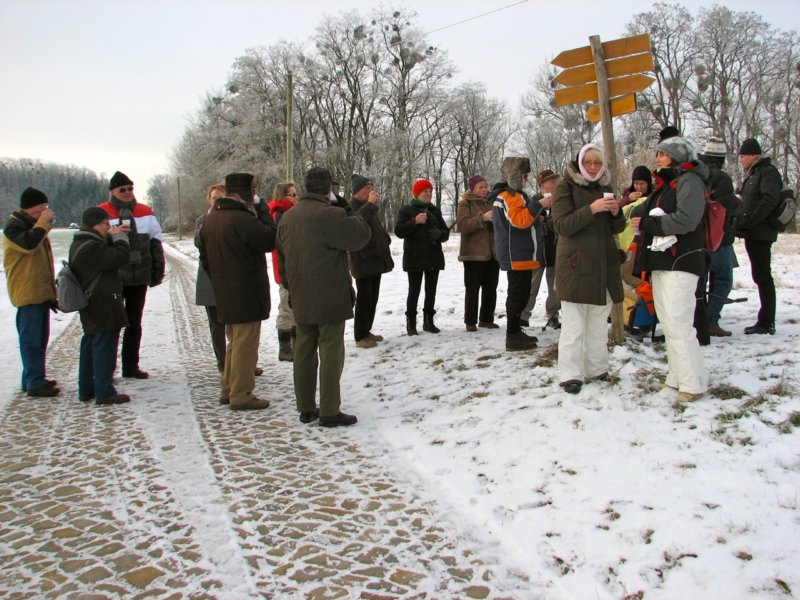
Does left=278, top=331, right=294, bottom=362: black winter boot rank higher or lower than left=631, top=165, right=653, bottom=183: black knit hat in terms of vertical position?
lower

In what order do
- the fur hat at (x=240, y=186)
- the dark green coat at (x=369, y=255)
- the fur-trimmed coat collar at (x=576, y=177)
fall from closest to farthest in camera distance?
the fur-trimmed coat collar at (x=576, y=177)
the fur hat at (x=240, y=186)
the dark green coat at (x=369, y=255)

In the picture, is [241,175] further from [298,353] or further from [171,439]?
[171,439]

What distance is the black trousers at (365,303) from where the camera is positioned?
6867 mm

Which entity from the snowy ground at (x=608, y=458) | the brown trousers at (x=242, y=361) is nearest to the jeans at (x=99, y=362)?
the snowy ground at (x=608, y=458)

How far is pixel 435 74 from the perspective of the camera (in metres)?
41.5

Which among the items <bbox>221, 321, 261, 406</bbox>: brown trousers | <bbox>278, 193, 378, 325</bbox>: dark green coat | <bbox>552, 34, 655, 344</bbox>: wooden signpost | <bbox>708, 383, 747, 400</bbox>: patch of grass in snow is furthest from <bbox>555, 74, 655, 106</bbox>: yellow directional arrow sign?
<bbox>221, 321, 261, 406</bbox>: brown trousers

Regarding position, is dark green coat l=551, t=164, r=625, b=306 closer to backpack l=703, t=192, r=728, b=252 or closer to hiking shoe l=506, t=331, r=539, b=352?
backpack l=703, t=192, r=728, b=252

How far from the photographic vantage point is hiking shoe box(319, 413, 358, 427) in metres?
4.67

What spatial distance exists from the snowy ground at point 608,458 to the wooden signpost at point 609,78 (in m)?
1.28

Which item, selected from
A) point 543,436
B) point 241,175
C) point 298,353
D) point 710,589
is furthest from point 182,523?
point 241,175

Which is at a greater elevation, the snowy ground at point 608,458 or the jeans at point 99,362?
the jeans at point 99,362

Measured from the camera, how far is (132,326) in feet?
20.2

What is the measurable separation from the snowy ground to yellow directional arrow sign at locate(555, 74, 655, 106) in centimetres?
236

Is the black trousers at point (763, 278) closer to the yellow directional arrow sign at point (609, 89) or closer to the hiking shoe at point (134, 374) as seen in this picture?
the yellow directional arrow sign at point (609, 89)
